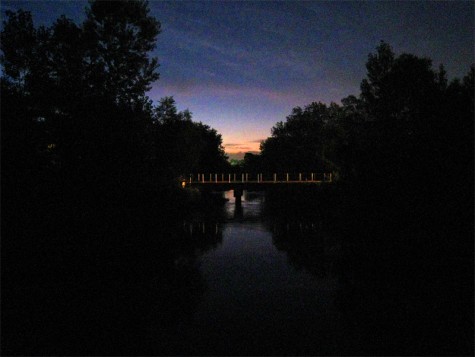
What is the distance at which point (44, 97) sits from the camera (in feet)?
83.2

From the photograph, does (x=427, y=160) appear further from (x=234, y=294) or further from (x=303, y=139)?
(x=303, y=139)

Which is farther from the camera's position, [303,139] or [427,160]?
[303,139]

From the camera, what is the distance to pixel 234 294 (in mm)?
14000

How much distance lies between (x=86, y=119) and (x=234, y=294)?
15.8 meters

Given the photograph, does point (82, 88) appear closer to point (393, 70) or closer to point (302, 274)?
point (302, 274)

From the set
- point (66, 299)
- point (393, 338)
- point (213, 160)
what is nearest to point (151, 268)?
point (66, 299)

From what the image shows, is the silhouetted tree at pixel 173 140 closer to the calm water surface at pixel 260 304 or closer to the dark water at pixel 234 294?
the dark water at pixel 234 294

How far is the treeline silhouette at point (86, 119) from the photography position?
18.8 meters

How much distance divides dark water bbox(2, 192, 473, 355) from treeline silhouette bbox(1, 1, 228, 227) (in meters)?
2.53

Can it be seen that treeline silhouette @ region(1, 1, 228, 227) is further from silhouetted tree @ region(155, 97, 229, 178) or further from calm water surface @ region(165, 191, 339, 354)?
calm water surface @ region(165, 191, 339, 354)

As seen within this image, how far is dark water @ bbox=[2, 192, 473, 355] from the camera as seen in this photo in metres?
10.1

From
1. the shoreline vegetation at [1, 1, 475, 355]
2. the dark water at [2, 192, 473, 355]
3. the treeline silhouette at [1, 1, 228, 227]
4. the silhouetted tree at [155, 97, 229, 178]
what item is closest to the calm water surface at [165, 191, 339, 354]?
the dark water at [2, 192, 473, 355]

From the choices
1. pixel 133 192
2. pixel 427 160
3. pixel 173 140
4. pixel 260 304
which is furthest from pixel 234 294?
pixel 173 140

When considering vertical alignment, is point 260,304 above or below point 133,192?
below
